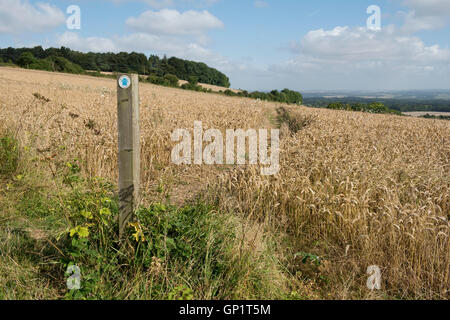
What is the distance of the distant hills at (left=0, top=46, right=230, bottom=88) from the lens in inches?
2301

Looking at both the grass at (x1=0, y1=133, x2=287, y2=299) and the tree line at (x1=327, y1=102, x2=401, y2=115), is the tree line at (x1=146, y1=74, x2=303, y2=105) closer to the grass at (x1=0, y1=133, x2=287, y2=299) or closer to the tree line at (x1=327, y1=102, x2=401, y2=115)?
the tree line at (x1=327, y1=102, x2=401, y2=115)

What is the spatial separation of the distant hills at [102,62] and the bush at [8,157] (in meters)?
59.3

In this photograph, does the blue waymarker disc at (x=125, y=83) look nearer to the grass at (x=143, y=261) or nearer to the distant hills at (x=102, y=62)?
the grass at (x=143, y=261)

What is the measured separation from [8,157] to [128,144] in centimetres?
297

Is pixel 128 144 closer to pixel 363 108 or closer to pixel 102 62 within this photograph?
pixel 363 108

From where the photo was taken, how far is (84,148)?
593 centimetres

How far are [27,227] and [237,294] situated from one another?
108 inches

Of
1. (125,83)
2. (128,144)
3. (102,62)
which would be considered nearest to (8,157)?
(128,144)

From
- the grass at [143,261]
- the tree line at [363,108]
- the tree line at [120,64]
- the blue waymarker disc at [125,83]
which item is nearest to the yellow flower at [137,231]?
the grass at [143,261]

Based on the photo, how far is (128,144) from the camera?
292 centimetres
